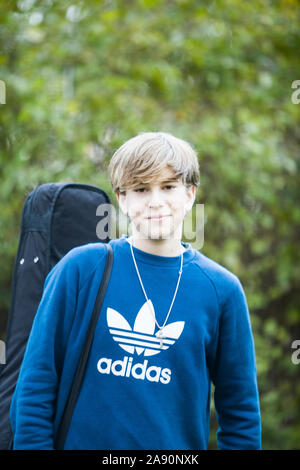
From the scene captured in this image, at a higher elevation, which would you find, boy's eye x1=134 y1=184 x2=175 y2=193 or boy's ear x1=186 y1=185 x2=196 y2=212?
boy's eye x1=134 y1=184 x2=175 y2=193

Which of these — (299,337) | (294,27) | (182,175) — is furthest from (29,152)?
(299,337)

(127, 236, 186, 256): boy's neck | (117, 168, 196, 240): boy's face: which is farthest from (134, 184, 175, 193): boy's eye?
(127, 236, 186, 256): boy's neck

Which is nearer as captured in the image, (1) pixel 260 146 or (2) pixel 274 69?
(1) pixel 260 146

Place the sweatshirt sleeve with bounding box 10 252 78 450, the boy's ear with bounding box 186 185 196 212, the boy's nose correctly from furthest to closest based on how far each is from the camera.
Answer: the boy's ear with bounding box 186 185 196 212, the boy's nose, the sweatshirt sleeve with bounding box 10 252 78 450

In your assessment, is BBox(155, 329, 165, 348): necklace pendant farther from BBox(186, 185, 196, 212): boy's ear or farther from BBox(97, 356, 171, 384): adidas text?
BBox(186, 185, 196, 212): boy's ear

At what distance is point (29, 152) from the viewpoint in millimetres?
3520

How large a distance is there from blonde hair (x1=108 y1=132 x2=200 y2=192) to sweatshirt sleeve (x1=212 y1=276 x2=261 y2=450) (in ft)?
1.42

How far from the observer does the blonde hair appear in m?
1.57

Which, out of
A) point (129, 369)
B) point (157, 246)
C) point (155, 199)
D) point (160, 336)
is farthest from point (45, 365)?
point (155, 199)

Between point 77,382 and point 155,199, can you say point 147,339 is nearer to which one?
point 77,382

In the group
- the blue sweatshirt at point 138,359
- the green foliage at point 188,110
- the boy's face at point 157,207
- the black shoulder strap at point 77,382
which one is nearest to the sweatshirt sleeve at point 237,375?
the blue sweatshirt at point 138,359

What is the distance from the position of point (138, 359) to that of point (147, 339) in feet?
0.22

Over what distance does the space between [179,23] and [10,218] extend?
209 cm

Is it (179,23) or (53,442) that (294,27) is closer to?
(179,23)
